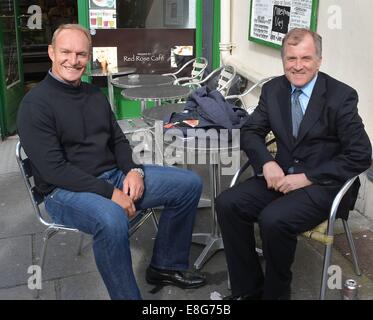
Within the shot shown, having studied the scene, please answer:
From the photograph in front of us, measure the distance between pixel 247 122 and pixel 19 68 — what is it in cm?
422

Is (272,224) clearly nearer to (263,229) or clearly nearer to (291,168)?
(263,229)

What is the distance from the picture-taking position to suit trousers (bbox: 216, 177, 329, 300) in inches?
86.0

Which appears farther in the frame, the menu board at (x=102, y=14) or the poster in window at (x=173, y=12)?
the poster in window at (x=173, y=12)

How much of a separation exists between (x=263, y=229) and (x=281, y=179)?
294 millimetres

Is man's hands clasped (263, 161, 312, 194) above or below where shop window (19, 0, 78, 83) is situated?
below

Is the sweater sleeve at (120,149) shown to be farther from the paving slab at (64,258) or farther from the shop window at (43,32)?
the shop window at (43,32)

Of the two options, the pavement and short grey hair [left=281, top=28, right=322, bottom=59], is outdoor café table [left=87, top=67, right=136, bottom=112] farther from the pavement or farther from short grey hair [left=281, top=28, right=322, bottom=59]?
short grey hair [left=281, top=28, right=322, bottom=59]

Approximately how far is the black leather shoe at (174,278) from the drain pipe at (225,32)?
3665mm

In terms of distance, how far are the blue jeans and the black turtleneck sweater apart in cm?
7

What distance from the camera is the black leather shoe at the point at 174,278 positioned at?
2598 mm

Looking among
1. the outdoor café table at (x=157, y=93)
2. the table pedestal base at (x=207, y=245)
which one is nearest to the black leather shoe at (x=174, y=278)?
the table pedestal base at (x=207, y=245)

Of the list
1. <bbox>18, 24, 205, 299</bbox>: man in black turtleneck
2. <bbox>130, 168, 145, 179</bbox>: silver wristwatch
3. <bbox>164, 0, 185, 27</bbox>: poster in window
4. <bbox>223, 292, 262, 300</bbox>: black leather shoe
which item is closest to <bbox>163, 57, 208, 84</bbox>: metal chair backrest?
<bbox>164, 0, 185, 27</bbox>: poster in window

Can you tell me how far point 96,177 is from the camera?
2.46 m
